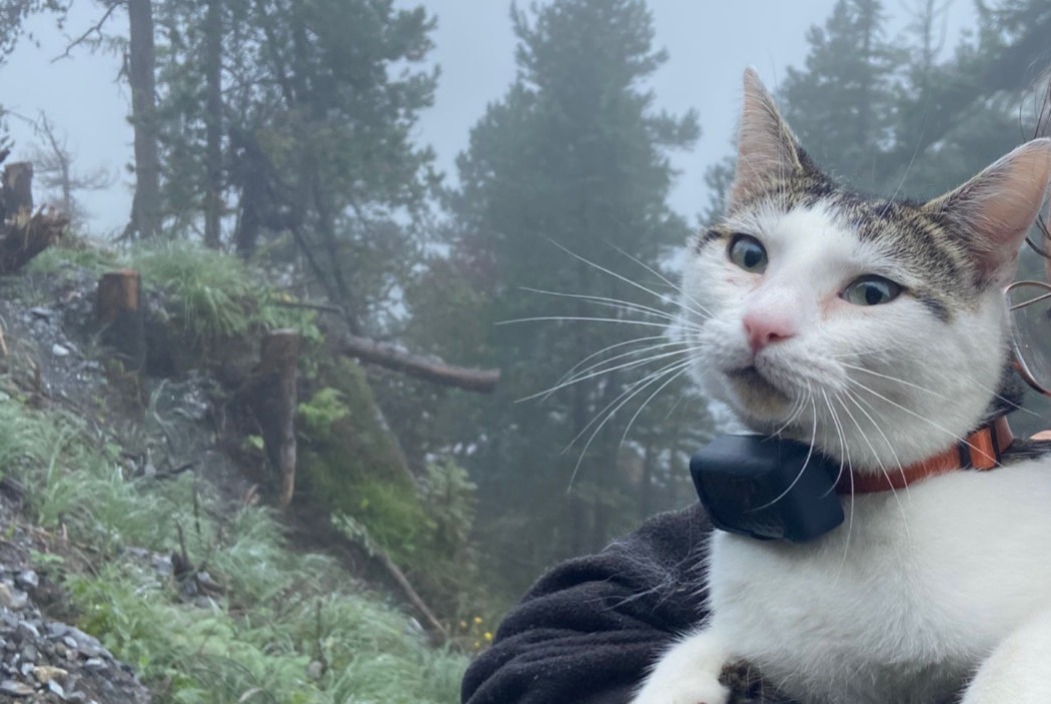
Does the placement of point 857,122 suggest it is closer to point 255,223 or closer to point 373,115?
point 373,115

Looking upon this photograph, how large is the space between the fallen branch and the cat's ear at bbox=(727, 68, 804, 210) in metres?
1.64

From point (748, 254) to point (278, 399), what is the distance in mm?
1903

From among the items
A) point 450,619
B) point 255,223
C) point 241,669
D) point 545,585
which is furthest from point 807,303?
point 450,619

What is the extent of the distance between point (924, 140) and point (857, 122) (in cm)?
39

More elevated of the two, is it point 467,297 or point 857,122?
point 857,122

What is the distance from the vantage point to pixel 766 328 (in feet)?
3.01

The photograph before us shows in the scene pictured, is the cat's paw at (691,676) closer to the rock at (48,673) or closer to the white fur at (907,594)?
the white fur at (907,594)

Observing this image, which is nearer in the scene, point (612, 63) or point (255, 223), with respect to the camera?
point (255, 223)

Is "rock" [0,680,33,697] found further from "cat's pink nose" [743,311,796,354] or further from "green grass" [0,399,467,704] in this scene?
"cat's pink nose" [743,311,796,354]

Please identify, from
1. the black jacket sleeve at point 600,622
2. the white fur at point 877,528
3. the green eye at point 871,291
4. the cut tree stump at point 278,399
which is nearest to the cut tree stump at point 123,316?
the cut tree stump at point 278,399

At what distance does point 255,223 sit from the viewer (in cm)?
255

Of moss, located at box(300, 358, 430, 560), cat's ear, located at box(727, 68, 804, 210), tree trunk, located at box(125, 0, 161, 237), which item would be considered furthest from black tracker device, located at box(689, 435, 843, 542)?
moss, located at box(300, 358, 430, 560)

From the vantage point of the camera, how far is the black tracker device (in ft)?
2.95

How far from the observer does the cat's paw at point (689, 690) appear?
953 mm
